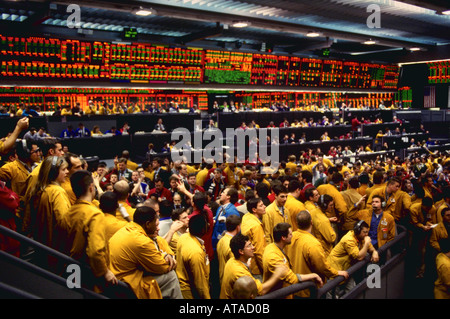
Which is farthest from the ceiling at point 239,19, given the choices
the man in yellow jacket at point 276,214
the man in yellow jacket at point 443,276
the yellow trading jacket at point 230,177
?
the man in yellow jacket at point 276,214

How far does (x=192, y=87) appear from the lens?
15.3m

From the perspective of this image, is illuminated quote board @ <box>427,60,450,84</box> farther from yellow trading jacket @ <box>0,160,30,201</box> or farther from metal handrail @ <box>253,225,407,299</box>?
yellow trading jacket @ <box>0,160,30,201</box>

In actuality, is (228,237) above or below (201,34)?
below

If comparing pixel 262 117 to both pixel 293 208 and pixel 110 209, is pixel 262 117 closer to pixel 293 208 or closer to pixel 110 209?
pixel 293 208

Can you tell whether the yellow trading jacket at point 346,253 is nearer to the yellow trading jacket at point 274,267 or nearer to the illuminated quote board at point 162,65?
the yellow trading jacket at point 274,267

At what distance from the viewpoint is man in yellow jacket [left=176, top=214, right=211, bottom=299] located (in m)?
3.39

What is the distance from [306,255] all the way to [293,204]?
55.7 inches

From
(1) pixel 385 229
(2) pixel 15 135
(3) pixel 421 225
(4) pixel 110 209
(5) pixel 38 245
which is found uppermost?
(2) pixel 15 135

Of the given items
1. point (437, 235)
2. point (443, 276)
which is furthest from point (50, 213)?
point (437, 235)

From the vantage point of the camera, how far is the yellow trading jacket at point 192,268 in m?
3.38

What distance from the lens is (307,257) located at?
3.71 meters

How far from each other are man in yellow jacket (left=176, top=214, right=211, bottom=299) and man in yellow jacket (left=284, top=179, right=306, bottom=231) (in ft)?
5.95

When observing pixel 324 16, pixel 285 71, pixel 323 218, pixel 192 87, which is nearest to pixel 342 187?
pixel 323 218

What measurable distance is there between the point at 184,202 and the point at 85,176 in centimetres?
348
